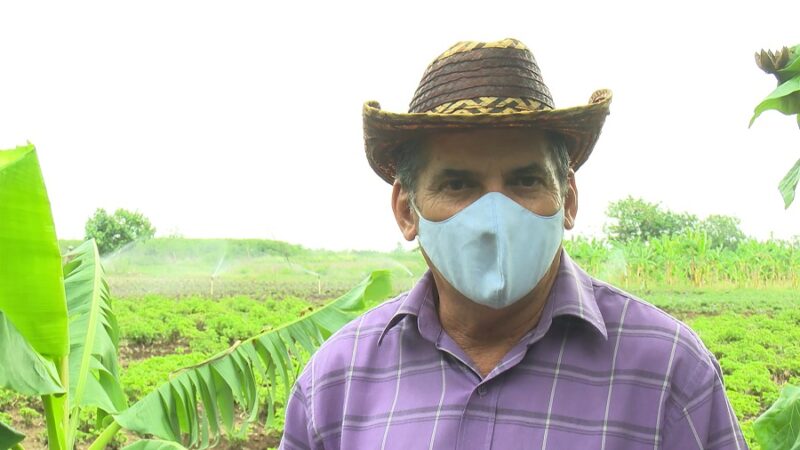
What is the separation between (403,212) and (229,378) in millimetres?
1517

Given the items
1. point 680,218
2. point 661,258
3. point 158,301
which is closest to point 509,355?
point 158,301

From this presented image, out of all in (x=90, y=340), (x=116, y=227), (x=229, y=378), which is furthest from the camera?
(x=116, y=227)

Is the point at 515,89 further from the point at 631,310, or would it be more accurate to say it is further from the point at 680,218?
the point at 680,218

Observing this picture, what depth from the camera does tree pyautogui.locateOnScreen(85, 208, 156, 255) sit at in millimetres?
5785

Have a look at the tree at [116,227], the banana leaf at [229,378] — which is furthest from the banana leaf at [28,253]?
the tree at [116,227]

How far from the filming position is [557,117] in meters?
1.16

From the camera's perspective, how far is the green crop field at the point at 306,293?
4.95 metres

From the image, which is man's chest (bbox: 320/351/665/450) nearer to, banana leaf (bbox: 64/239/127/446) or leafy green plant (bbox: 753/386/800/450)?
leafy green plant (bbox: 753/386/800/450)

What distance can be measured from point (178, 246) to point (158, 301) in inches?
21.0

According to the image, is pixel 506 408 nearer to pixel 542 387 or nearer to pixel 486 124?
pixel 542 387

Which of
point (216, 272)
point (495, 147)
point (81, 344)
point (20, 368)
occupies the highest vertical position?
point (495, 147)

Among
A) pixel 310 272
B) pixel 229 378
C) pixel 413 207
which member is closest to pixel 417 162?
pixel 413 207

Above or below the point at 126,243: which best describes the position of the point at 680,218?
above

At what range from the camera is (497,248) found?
1.20m
